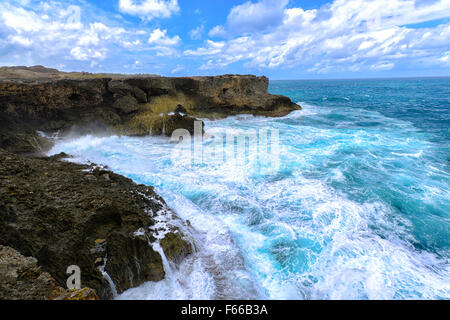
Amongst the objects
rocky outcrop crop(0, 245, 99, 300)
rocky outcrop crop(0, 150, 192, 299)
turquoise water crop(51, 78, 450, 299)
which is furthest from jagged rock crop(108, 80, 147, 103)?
rocky outcrop crop(0, 245, 99, 300)

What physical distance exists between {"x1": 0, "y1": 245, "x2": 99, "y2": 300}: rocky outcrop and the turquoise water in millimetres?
2171

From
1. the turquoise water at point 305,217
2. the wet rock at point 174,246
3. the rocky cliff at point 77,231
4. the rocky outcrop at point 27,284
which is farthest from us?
the wet rock at point 174,246

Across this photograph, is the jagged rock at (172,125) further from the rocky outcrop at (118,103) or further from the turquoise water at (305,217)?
the turquoise water at (305,217)

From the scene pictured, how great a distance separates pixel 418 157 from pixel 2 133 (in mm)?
24565

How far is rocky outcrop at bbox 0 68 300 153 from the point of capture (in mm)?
15221

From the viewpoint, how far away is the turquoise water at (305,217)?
17.7 ft

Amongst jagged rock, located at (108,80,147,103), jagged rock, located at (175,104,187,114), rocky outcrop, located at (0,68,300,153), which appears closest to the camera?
rocky outcrop, located at (0,68,300,153)

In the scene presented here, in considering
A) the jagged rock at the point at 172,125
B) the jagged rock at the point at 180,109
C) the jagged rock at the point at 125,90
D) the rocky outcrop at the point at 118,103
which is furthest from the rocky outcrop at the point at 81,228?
the jagged rock at the point at 180,109

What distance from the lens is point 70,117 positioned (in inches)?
688

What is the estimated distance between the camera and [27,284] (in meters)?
2.91

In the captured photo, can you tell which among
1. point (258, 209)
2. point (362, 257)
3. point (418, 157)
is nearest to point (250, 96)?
point (418, 157)

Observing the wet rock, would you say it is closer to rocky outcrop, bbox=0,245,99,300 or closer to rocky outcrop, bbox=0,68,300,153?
rocky outcrop, bbox=0,245,99,300

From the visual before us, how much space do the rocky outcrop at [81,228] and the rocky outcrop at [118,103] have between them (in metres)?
10.3

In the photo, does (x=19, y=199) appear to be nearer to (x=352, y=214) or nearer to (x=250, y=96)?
(x=352, y=214)
